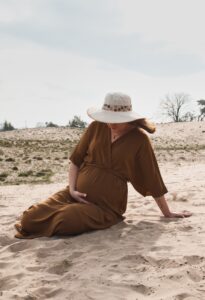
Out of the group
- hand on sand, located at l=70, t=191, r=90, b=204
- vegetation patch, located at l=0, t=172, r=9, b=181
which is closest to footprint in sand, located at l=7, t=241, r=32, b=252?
hand on sand, located at l=70, t=191, r=90, b=204

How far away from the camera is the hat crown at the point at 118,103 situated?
4910 mm

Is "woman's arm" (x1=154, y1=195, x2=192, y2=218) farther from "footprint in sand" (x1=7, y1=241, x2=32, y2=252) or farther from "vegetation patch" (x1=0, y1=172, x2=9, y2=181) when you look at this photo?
"vegetation patch" (x1=0, y1=172, x2=9, y2=181)

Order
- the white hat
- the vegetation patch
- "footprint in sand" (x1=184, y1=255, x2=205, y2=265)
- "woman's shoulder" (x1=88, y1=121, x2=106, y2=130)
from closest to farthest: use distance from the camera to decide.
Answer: "footprint in sand" (x1=184, y1=255, x2=205, y2=265), the white hat, "woman's shoulder" (x1=88, y1=121, x2=106, y2=130), the vegetation patch

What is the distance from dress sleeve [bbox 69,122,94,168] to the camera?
5.25 metres

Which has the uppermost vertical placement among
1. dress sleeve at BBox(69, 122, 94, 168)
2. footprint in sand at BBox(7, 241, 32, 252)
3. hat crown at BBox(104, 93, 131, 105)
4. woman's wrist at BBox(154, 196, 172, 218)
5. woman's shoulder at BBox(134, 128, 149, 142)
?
hat crown at BBox(104, 93, 131, 105)

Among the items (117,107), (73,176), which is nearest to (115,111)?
(117,107)

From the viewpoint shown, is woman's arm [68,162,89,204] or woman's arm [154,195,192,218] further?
woman's arm [154,195,192,218]

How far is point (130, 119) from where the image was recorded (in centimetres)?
477

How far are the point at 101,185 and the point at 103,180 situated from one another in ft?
0.19

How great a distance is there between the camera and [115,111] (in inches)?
193

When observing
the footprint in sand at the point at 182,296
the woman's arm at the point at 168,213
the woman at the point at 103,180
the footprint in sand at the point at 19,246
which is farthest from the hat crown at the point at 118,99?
the footprint in sand at the point at 182,296

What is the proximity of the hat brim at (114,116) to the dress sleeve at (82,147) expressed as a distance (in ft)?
1.13

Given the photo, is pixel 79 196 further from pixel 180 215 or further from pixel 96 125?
pixel 180 215

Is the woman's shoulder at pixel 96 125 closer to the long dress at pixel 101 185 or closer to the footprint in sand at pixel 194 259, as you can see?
the long dress at pixel 101 185
